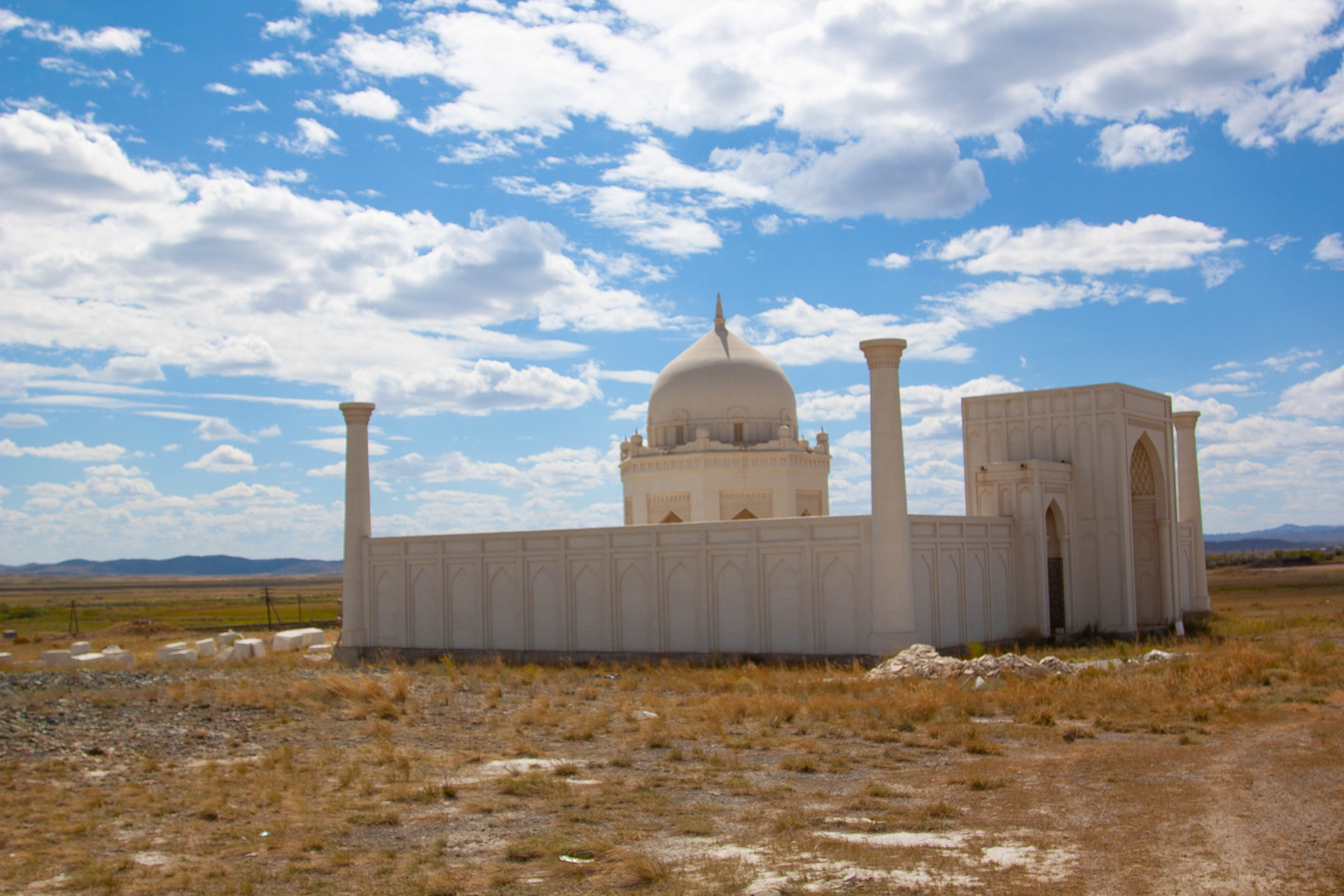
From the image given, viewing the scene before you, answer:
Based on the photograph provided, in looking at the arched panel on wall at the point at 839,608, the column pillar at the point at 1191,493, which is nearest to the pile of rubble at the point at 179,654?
the arched panel on wall at the point at 839,608

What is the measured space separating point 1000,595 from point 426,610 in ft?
49.0

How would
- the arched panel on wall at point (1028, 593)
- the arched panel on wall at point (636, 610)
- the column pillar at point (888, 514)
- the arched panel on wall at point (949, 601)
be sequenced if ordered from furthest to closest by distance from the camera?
the arched panel on wall at point (1028, 593), the arched panel on wall at point (636, 610), the arched panel on wall at point (949, 601), the column pillar at point (888, 514)

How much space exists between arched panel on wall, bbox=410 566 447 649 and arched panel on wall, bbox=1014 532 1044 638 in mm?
14958

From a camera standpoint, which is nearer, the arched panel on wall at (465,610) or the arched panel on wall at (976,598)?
the arched panel on wall at (976,598)

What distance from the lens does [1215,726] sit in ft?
49.3

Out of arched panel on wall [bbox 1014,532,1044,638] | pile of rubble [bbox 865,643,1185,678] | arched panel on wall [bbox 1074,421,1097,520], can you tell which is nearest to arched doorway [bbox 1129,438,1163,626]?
arched panel on wall [bbox 1074,421,1097,520]

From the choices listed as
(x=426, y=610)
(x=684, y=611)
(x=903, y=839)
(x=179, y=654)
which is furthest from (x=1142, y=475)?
(x=179, y=654)

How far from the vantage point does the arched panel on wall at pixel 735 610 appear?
26516 mm

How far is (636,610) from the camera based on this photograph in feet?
92.0

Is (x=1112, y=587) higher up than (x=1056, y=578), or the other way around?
(x=1056, y=578)

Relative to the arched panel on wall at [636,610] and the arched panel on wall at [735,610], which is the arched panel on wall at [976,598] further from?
the arched panel on wall at [636,610]

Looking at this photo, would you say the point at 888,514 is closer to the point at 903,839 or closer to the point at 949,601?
the point at 949,601

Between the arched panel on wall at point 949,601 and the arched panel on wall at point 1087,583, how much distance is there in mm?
5484

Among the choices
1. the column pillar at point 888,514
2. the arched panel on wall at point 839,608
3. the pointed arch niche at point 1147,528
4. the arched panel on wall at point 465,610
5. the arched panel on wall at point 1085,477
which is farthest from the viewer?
the pointed arch niche at point 1147,528
